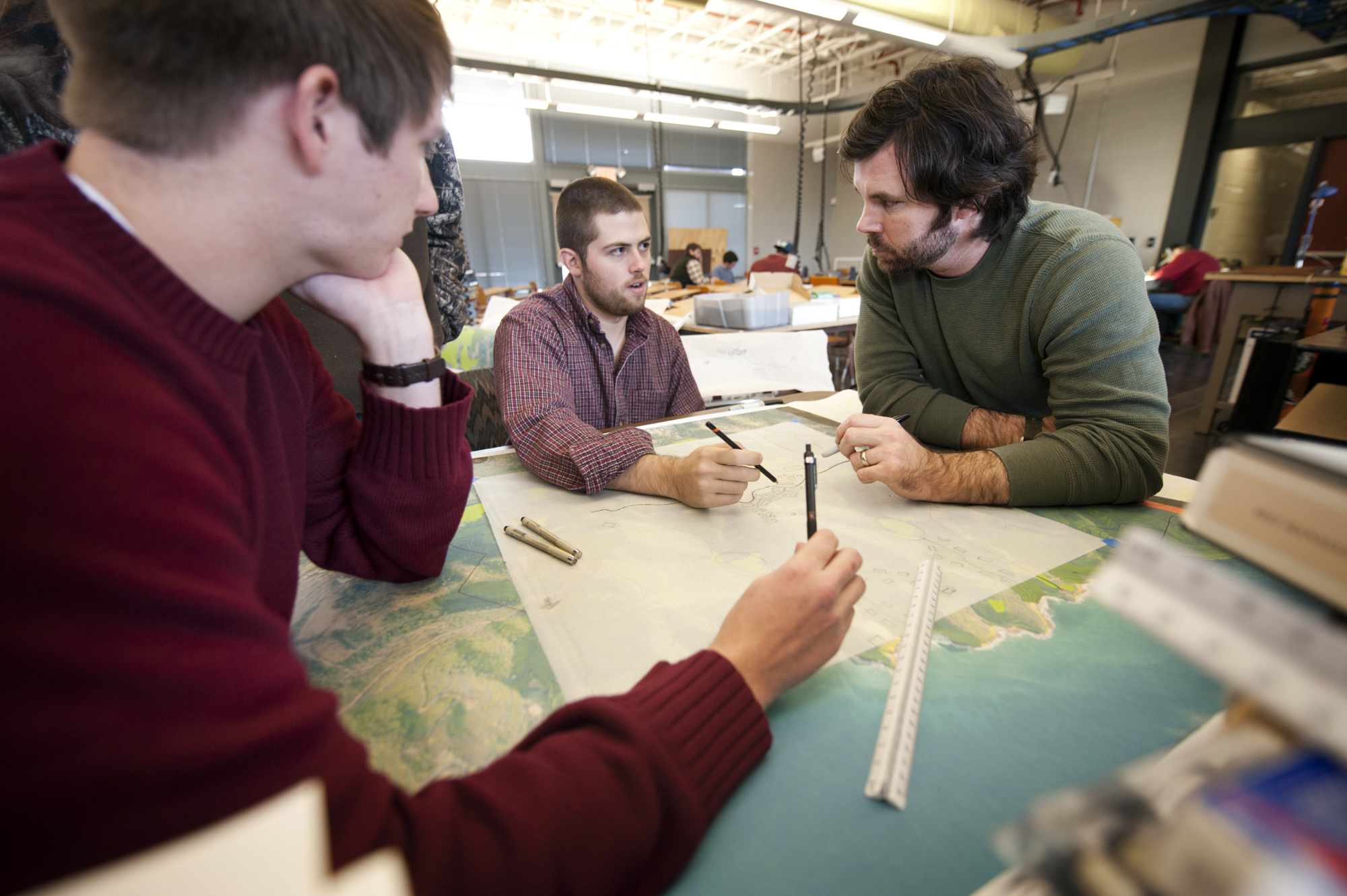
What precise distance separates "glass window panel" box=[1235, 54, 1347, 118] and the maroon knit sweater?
9256 mm

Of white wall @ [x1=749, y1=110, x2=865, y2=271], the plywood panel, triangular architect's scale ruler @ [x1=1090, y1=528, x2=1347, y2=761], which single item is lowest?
triangular architect's scale ruler @ [x1=1090, y1=528, x2=1347, y2=761]

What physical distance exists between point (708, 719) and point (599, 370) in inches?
51.0

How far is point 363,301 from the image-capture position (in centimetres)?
83

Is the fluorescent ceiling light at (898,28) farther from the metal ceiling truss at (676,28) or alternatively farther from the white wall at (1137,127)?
the white wall at (1137,127)

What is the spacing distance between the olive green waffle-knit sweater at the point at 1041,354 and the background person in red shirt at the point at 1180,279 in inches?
235

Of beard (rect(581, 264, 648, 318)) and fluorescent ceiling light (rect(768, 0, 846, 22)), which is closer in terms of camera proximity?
beard (rect(581, 264, 648, 318))

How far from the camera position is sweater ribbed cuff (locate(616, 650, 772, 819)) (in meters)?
0.49

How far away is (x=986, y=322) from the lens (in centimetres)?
137

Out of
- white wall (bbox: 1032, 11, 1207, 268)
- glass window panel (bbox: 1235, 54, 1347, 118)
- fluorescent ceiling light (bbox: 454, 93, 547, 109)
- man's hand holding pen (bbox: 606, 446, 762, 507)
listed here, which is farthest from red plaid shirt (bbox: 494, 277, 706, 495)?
glass window panel (bbox: 1235, 54, 1347, 118)

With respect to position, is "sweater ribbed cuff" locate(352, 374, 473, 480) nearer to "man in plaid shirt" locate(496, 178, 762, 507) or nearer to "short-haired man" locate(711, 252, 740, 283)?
"man in plaid shirt" locate(496, 178, 762, 507)

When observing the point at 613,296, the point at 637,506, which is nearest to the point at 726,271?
the point at 613,296

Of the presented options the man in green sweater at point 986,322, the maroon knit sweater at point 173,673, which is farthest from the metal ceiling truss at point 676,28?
the maroon knit sweater at point 173,673

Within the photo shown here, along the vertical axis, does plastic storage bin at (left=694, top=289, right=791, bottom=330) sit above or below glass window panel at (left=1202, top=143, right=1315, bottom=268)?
below

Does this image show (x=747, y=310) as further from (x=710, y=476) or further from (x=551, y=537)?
(x=551, y=537)
